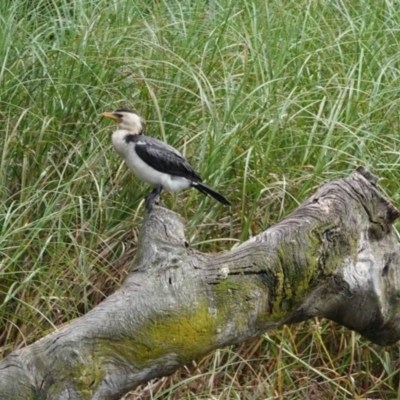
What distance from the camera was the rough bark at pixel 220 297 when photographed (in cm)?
223

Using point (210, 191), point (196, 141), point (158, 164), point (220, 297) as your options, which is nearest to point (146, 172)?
point (158, 164)

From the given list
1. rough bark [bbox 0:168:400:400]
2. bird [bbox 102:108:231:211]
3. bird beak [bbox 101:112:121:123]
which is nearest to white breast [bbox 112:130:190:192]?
bird [bbox 102:108:231:211]

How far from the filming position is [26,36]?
4426 millimetres

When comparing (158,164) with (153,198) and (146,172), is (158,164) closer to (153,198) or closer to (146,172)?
(146,172)

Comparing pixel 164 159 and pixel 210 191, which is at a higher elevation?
pixel 164 159

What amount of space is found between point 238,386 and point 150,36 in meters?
1.65

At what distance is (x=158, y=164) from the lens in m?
3.48

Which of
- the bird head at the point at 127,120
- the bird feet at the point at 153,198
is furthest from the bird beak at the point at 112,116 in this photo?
the bird feet at the point at 153,198

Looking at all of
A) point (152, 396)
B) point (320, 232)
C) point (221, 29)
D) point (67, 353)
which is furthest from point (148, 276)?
point (221, 29)

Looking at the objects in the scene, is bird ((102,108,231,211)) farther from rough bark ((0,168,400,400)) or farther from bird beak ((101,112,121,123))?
rough bark ((0,168,400,400))

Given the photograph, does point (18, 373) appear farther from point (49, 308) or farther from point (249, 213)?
point (249, 213)

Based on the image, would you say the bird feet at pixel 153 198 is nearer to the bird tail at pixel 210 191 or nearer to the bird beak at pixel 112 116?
the bird tail at pixel 210 191

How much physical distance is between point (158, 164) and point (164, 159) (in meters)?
0.02

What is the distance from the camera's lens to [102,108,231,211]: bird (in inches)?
138
